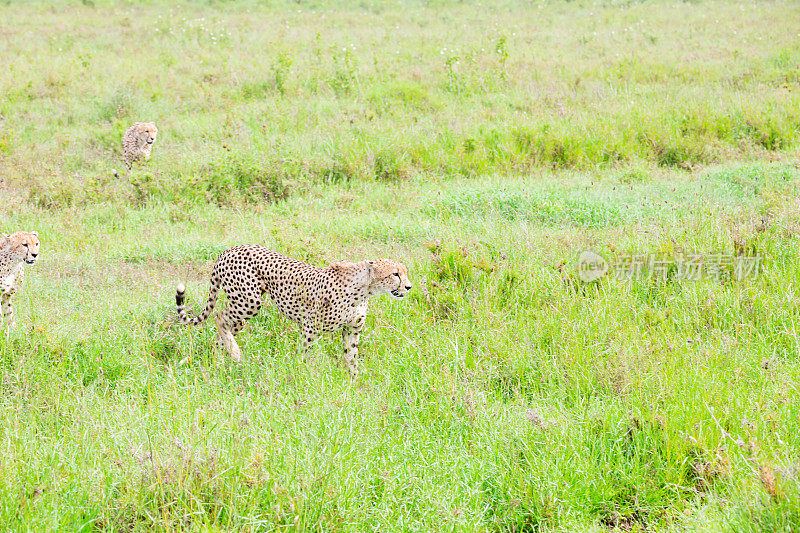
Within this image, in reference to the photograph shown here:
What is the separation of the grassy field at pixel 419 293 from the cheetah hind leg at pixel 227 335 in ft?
0.47

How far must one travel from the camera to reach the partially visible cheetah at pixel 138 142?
871 centimetres

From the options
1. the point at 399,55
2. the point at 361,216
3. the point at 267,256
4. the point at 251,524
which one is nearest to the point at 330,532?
the point at 251,524

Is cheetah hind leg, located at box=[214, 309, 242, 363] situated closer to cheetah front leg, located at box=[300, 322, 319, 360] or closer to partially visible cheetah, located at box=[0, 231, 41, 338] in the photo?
cheetah front leg, located at box=[300, 322, 319, 360]

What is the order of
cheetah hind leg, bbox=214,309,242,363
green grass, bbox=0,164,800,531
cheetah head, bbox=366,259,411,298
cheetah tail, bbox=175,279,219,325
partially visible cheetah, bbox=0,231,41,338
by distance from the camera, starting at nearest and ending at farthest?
green grass, bbox=0,164,800,531
cheetah head, bbox=366,259,411,298
cheetah hind leg, bbox=214,309,242,363
cheetah tail, bbox=175,279,219,325
partially visible cheetah, bbox=0,231,41,338

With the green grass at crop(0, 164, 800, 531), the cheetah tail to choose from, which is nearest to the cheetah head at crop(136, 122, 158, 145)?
the green grass at crop(0, 164, 800, 531)

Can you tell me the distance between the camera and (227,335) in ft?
16.1

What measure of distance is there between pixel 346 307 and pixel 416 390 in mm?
757

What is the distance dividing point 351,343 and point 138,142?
5.33 m

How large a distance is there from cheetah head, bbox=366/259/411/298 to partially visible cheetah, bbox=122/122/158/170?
514 centimetres

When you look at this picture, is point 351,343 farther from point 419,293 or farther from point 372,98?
point 372,98

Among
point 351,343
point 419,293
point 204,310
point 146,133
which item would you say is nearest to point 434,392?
point 351,343

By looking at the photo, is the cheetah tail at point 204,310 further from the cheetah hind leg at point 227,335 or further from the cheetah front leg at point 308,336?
the cheetah front leg at point 308,336

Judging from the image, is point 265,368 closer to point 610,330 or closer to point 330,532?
point 330,532

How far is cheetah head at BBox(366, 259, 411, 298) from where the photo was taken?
4551 mm
